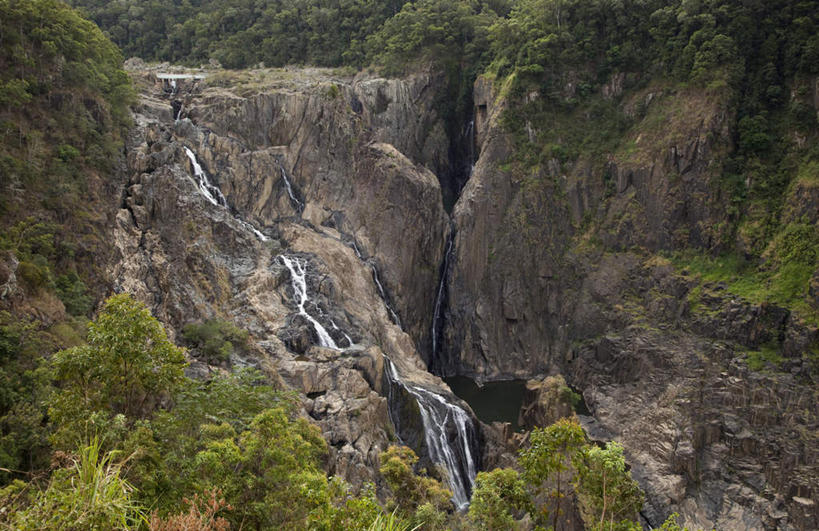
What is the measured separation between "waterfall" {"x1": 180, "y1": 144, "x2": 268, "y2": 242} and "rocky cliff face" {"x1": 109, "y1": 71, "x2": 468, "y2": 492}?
0.28 m

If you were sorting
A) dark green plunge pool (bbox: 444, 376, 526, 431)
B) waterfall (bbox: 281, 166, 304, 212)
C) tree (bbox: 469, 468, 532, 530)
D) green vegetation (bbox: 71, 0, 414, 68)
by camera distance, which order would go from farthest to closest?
green vegetation (bbox: 71, 0, 414, 68) → waterfall (bbox: 281, 166, 304, 212) → dark green plunge pool (bbox: 444, 376, 526, 431) → tree (bbox: 469, 468, 532, 530)

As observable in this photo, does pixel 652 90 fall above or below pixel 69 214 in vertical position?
above

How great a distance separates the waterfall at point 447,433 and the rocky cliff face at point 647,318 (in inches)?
331

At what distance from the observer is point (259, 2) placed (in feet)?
206

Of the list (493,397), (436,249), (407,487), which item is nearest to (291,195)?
(436,249)

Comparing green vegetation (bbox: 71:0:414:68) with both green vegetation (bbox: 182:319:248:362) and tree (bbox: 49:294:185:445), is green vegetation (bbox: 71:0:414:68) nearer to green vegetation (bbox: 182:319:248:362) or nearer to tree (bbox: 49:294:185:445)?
green vegetation (bbox: 182:319:248:362)

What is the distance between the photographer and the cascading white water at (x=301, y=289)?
30739 millimetres

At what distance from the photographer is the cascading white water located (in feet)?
101

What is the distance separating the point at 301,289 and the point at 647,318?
2328 centimetres

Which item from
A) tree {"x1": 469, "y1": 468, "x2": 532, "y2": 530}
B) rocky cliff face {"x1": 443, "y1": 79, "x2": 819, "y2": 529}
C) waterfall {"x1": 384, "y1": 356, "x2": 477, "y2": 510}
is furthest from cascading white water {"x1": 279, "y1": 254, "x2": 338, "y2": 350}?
tree {"x1": 469, "y1": 468, "x2": 532, "y2": 530}

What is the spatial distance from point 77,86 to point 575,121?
35.5 meters

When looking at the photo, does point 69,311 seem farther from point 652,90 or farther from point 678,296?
point 652,90

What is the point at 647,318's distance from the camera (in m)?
38.2

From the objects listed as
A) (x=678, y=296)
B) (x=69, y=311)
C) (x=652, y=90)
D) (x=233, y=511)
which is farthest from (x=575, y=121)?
(x=233, y=511)
